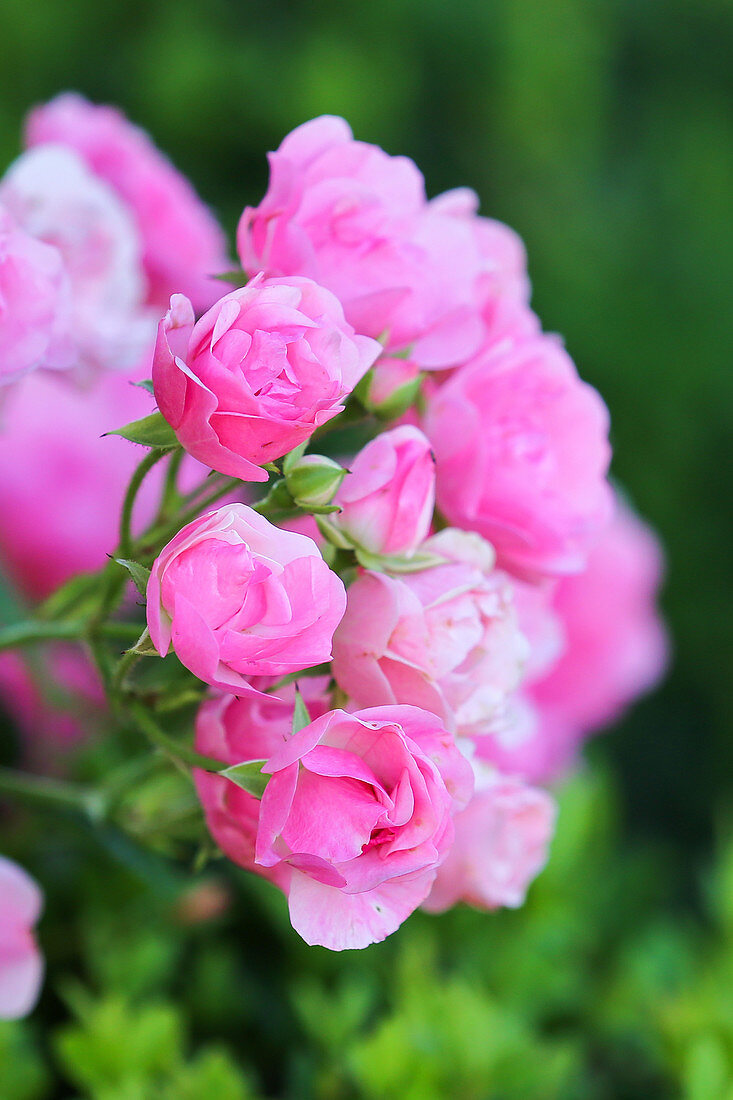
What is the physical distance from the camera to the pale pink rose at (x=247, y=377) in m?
0.35

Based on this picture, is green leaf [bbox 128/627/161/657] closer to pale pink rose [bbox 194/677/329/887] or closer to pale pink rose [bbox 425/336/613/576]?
pale pink rose [bbox 194/677/329/887]

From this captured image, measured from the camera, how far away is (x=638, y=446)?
1.39 m

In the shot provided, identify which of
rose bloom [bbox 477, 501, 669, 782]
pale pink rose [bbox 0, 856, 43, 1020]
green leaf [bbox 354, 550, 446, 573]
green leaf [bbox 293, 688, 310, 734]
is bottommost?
rose bloom [bbox 477, 501, 669, 782]

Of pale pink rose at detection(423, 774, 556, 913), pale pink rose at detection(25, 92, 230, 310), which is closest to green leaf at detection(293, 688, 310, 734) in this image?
pale pink rose at detection(423, 774, 556, 913)

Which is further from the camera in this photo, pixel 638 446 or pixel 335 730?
pixel 638 446

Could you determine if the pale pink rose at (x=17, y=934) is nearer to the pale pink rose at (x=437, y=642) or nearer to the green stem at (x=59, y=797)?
the green stem at (x=59, y=797)

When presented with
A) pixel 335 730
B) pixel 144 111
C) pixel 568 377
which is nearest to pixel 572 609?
pixel 568 377

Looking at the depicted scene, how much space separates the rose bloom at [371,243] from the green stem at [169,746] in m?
0.16

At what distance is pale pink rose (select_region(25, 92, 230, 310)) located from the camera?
641 mm

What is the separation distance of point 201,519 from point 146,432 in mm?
45

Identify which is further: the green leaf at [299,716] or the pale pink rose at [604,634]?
the pale pink rose at [604,634]

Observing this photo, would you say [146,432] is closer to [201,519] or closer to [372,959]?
[201,519]

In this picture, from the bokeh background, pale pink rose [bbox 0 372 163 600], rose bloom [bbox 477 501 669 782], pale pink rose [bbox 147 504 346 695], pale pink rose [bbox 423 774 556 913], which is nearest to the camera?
pale pink rose [bbox 147 504 346 695]

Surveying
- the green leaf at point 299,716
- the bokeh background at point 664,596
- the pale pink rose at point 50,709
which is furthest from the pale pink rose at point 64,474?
the green leaf at point 299,716
